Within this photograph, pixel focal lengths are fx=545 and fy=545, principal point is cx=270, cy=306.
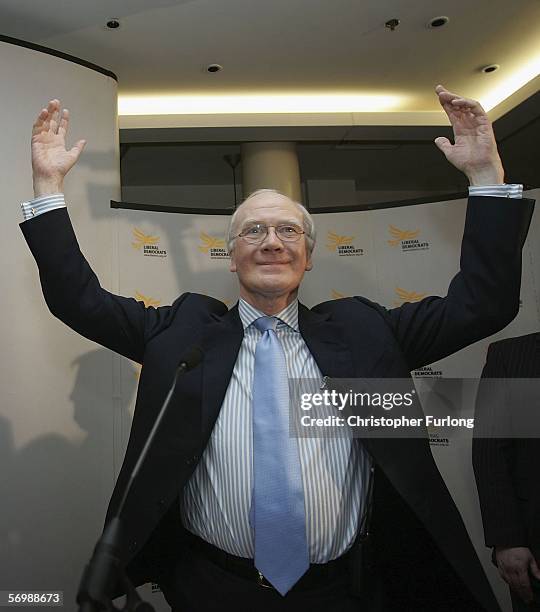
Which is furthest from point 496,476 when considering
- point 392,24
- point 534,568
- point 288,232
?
point 392,24

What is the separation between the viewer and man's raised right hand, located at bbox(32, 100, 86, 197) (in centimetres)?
118

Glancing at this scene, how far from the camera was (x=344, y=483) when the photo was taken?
3.72 feet

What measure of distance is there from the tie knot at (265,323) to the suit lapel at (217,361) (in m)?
0.04

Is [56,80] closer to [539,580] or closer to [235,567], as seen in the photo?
[235,567]

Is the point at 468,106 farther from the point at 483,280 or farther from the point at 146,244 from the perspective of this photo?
the point at 146,244

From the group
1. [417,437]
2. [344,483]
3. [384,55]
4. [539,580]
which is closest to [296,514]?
[344,483]

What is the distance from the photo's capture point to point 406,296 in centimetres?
258

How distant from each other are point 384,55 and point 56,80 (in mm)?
1668

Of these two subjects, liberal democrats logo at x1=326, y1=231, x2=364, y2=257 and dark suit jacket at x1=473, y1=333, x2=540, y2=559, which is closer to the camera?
dark suit jacket at x1=473, y1=333, x2=540, y2=559

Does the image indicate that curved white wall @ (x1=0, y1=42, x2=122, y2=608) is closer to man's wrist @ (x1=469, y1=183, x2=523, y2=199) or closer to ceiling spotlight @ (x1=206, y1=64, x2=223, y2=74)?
ceiling spotlight @ (x1=206, y1=64, x2=223, y2=74)

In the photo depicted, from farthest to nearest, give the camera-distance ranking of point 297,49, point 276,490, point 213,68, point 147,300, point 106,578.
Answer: point 213,68 < point 297,49 < point 147,300 < point 276,490 < point 106,578

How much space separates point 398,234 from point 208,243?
912mm

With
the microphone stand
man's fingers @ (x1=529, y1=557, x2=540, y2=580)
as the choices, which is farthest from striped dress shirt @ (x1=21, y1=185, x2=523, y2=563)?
man's fingers @ (x1=529, y1=557, x2=540, y2=580)

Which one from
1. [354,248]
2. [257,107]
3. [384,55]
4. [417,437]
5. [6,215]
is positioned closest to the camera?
[417,437]
